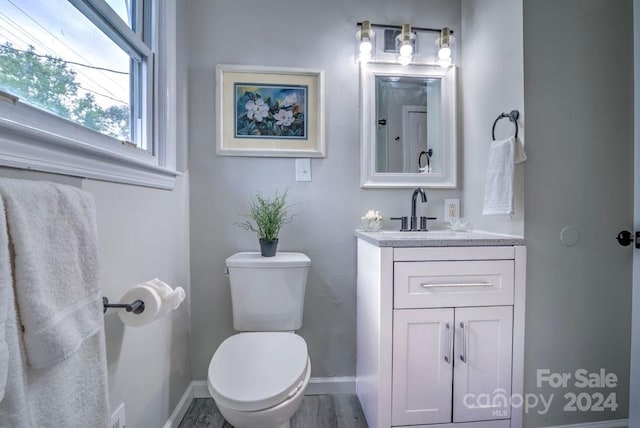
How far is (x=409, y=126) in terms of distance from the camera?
1.68 m

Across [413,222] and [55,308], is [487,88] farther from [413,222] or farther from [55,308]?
[55,308]

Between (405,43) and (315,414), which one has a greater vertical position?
(405,43)

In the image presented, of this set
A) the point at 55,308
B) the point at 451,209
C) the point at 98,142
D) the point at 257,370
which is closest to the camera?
the point at 55,308

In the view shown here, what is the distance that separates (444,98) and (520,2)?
20.7 inches

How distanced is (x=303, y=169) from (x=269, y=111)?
39 cm

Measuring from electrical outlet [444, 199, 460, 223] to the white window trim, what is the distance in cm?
149

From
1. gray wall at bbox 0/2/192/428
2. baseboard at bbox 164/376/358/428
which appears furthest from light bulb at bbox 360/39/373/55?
baseboard at bbox 164/376/358/428

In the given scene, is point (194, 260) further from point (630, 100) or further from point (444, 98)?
point (630, 100)

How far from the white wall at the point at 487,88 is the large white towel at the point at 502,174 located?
66mm

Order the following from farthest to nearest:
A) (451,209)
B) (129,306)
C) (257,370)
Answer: (451,209), (257,370), (129,306)

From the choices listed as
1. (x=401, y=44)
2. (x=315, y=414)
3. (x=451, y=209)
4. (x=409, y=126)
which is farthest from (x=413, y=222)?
(x=315, y=414)

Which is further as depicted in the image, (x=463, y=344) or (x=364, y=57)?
(x=364, y=57)

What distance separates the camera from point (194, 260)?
5.20 feet

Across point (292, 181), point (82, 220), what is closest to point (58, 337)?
point (82, 220)
